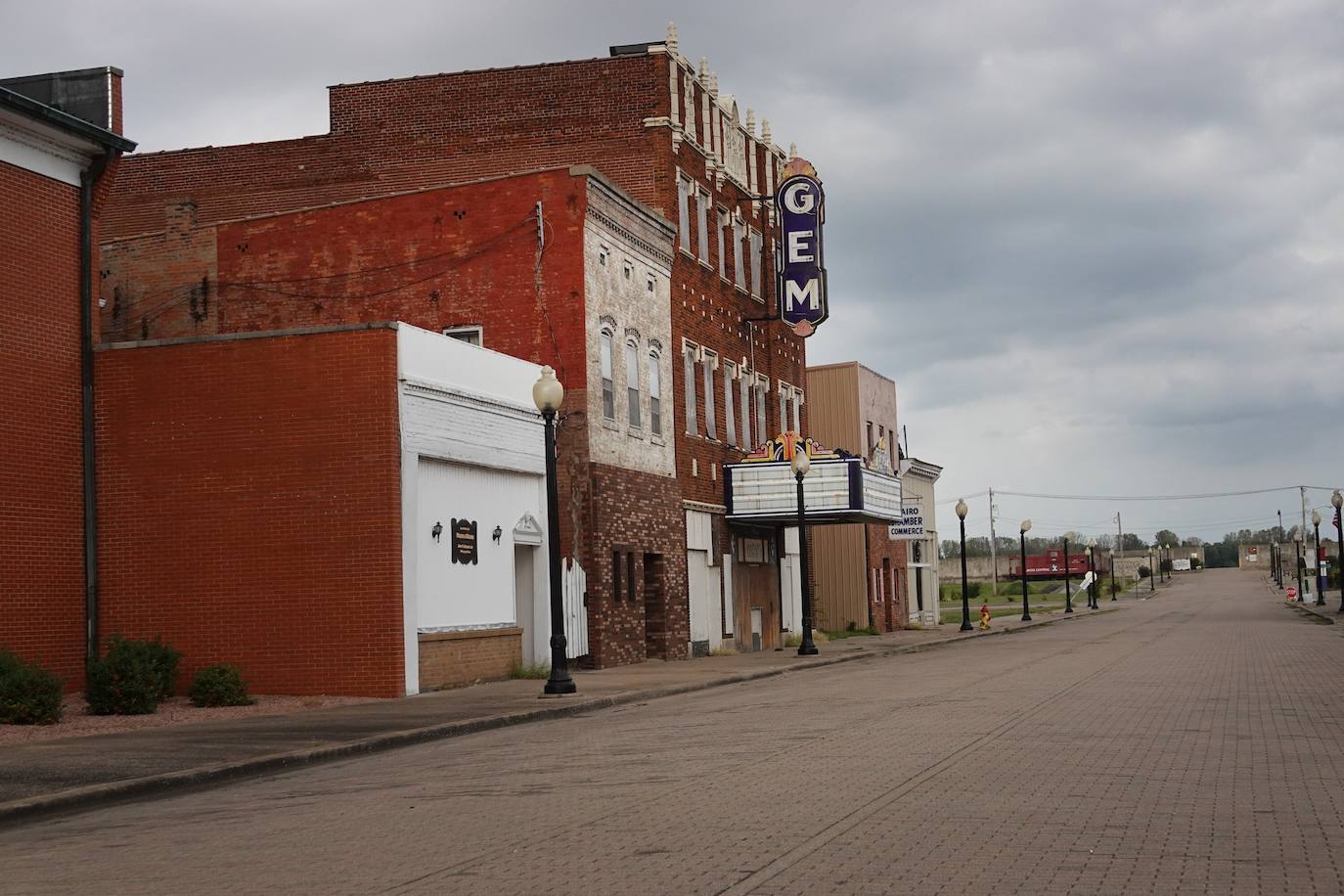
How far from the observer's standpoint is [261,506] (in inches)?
933

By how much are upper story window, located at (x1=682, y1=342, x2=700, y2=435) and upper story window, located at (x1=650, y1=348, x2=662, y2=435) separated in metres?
1.95

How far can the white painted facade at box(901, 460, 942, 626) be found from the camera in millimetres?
59656

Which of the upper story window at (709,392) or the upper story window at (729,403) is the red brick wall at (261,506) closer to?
the upper story window at (709,392)

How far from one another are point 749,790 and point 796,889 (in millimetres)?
3935

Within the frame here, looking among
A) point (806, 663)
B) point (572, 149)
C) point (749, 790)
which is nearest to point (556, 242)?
point (572, 149)

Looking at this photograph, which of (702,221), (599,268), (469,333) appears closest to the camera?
(469,333)

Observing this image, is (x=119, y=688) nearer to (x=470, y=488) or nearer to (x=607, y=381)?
(x=470, y=488)

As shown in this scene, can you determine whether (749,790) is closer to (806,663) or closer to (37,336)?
(37,336)

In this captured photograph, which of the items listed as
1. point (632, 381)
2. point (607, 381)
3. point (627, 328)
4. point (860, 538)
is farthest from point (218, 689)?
point (860, 538)

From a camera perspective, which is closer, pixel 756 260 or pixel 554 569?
pixel 554 569

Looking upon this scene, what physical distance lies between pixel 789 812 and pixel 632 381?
23.4 m

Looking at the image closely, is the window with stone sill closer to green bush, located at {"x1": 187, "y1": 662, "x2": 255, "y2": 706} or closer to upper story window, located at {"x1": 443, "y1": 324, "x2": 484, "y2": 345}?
upper story window, located at {"x1": 443, "y1": 324, "x2": 484, "y2": 345}

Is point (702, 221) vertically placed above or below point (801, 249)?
above

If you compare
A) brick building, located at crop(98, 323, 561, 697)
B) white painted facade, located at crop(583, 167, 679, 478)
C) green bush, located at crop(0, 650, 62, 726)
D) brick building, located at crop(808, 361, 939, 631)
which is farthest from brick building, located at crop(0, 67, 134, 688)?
brick building, located at crop(808, 361, 939, 631)
